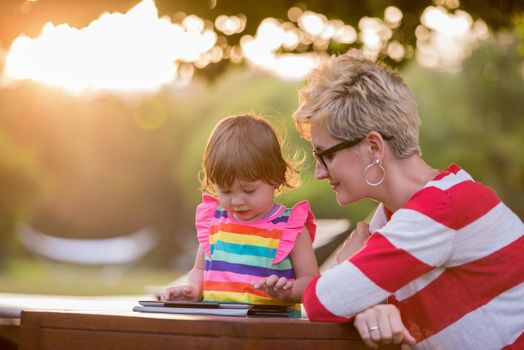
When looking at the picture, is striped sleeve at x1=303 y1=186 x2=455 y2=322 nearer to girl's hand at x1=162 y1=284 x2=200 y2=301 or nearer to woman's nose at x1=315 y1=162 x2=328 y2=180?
woman's nose at x1=315 y1=162 x2=328 y2=180

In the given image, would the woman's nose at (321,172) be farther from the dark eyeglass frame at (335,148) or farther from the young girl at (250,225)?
the young girl at (250,225)

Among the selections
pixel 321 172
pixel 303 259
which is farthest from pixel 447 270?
pixel 303 259

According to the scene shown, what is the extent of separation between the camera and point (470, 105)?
40.3m

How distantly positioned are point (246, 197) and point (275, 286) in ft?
1.36

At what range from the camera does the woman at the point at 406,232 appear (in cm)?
280

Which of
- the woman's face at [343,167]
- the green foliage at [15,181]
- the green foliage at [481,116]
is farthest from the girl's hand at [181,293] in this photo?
the green foliage at [15,181]

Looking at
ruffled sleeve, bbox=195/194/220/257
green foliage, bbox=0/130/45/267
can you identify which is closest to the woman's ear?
ruffled sleeve, bbox=195/194/220/257

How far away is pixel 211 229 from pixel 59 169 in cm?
6402

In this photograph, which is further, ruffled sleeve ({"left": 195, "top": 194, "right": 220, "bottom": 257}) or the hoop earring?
ruffled sleeve ({"left": 195, "top": 194, "right": 220, "bottom": 257})

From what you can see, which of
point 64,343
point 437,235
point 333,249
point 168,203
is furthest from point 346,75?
point 168,203

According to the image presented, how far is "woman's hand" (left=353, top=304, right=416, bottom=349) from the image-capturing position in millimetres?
2688

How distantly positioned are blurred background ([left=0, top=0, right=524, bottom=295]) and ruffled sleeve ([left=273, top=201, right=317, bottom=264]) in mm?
370

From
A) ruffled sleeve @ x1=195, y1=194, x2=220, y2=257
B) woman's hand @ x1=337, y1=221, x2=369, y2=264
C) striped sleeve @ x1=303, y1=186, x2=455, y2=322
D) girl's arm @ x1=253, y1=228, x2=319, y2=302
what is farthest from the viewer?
ruffled sleeve @ x1=195, y1=194, x2=220, y2=257

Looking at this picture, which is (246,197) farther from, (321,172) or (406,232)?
(406,232)
